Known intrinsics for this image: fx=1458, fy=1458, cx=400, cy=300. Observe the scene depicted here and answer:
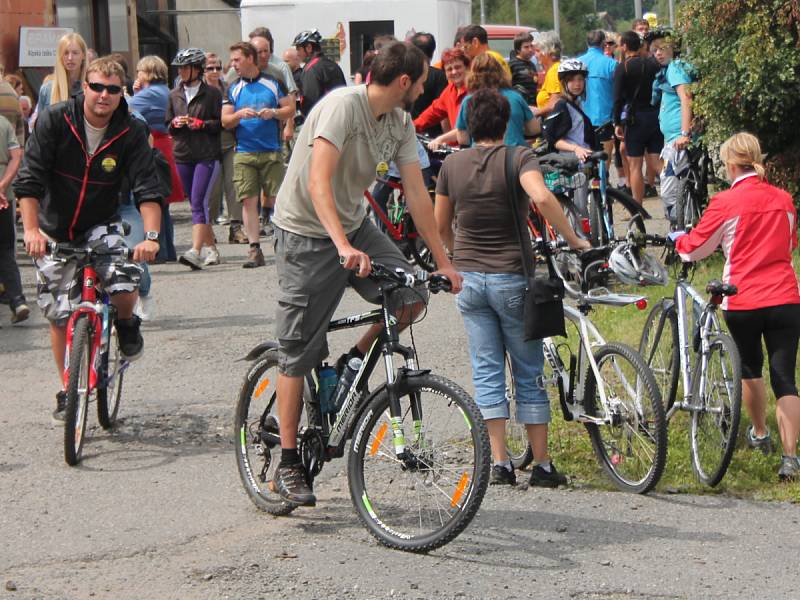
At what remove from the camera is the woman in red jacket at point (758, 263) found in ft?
22.5

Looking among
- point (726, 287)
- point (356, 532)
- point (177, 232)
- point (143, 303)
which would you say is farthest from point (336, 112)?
point (177, 232)

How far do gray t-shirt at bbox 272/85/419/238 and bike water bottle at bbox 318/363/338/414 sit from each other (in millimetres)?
600

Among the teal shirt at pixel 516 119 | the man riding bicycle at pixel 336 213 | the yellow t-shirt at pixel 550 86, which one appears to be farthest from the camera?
the yellow t-shirt at pixel 550 86

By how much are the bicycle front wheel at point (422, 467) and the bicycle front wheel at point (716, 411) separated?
5.03 ft

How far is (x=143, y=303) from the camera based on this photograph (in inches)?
408

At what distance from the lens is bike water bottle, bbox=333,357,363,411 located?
19.8ft

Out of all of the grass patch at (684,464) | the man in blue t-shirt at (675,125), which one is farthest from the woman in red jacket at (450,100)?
the grass patch at (684,464)

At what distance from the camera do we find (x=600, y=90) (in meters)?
15.9

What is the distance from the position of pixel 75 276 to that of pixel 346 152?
2.36m

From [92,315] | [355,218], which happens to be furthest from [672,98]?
[355,218]

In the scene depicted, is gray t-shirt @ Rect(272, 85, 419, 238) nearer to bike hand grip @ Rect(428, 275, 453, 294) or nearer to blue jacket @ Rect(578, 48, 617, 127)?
bike hand grip @ Rect(428, 275, 453, 294)

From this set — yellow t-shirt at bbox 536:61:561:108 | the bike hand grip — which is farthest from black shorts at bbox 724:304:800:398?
yellow t-shirt at bbox 536:61:561:108

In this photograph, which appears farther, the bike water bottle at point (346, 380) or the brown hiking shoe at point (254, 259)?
the brown hiking shoe at point (254, 259)

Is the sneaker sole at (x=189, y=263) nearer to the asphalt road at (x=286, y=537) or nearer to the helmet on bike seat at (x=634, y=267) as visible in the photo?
the asphalt road at (x=286, y=537)
